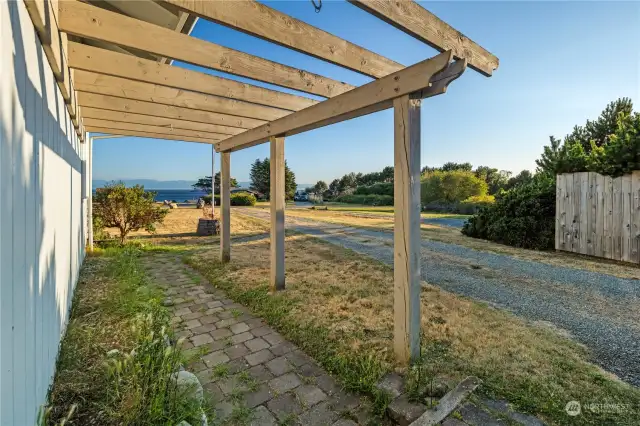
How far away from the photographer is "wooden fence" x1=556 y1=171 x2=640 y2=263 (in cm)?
503

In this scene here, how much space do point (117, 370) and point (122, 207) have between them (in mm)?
6575

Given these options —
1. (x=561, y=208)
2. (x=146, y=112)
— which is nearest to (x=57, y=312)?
(x=146, y=112)

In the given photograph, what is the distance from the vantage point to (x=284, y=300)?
3.54 meters

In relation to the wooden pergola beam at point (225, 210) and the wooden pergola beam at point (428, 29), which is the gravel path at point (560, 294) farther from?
the wooden pergola beam at point (225, 210)

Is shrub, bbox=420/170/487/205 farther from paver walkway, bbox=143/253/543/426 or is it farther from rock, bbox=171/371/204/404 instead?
rock, bbox=171/371/204/404

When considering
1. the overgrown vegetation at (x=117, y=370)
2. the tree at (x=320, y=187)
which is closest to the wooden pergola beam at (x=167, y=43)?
the overgrown vegetation at (x=117, y=370)

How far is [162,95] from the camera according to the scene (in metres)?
3.04

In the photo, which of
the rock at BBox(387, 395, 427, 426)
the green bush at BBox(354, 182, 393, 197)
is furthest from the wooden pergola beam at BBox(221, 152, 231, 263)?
the green bush at BBox(354, 182, 393, 197)

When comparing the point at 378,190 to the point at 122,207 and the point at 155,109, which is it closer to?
the point at 122,207

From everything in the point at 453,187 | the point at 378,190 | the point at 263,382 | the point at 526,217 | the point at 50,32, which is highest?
the point at 378,190

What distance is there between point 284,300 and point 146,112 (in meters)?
2.88

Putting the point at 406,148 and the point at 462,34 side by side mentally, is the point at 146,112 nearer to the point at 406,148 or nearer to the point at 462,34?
the point at 406,148

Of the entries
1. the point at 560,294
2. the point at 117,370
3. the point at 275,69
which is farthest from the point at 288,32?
the point at 560,294

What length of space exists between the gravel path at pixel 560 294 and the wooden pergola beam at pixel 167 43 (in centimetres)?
345
